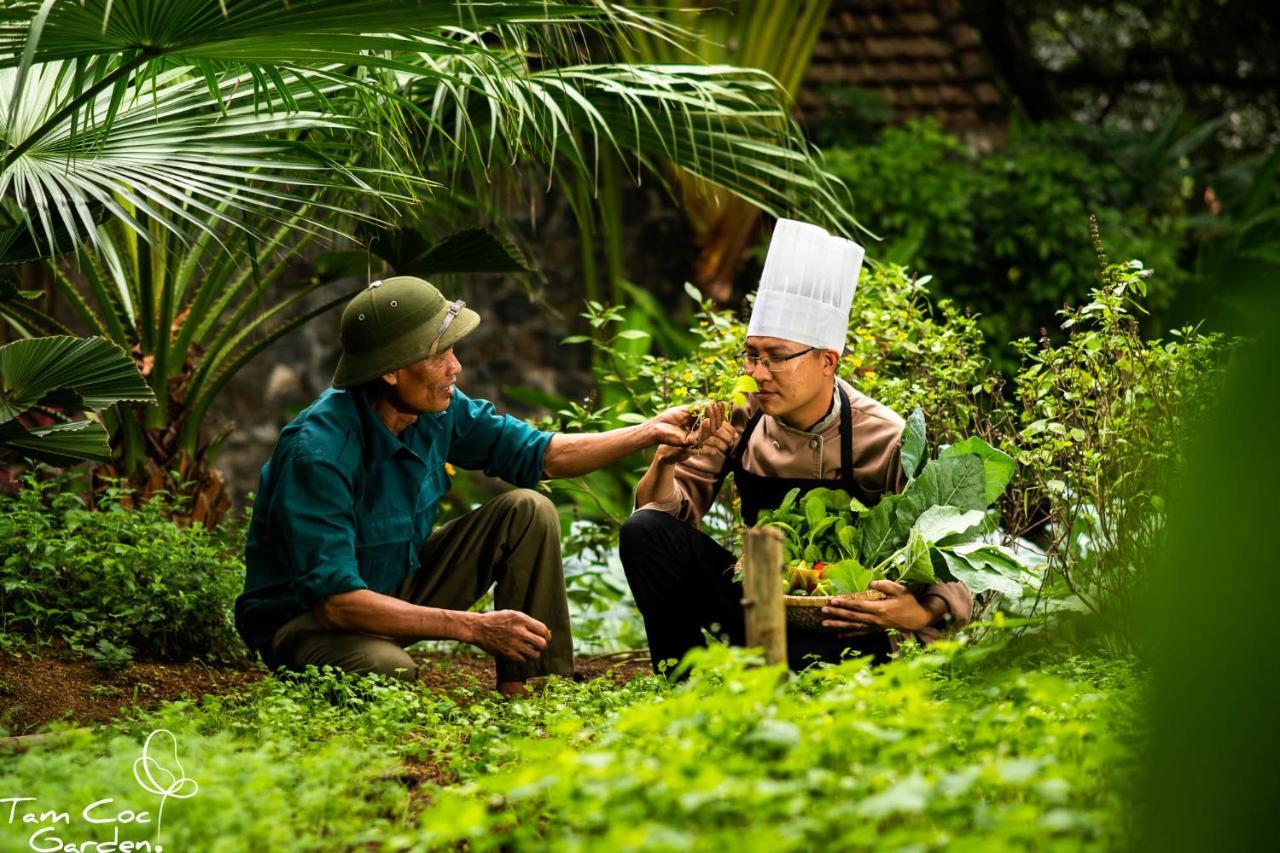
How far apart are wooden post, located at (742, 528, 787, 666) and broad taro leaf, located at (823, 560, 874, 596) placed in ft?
2.81

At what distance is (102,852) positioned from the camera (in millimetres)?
2324

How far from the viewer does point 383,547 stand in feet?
12.5

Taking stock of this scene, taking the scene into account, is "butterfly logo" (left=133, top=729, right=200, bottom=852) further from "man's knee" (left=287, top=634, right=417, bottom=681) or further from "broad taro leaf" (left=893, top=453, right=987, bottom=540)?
"broad taro leaf" (left=893, top=453, right=987, bottom=540)

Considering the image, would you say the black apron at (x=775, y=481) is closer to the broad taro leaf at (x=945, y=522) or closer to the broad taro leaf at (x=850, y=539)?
the broad taro leaf at (x=850, y=539)

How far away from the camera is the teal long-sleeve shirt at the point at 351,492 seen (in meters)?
3.56

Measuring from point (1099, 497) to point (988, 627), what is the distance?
1.44ft

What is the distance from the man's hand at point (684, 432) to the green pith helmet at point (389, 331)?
0.57 meters

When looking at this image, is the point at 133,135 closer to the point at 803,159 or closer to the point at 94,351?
the point at 94,351

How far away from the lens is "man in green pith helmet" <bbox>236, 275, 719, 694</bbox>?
3.58 meters

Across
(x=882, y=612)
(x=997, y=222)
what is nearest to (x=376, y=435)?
(x=882, y=612)

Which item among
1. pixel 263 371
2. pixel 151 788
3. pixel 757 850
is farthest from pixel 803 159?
pixel 263 371

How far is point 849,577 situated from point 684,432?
0.61 m

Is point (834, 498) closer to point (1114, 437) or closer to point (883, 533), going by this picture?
→ point (883, 533)

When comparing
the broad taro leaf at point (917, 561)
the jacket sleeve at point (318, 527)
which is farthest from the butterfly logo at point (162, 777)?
the broad taro leaf at point (917, 561)
